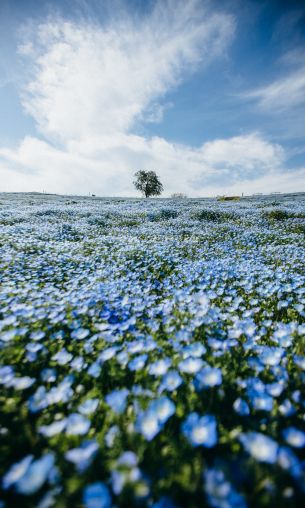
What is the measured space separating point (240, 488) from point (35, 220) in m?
12.2

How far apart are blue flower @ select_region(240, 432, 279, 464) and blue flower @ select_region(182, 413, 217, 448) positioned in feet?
0.51

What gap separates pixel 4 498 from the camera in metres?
1.34

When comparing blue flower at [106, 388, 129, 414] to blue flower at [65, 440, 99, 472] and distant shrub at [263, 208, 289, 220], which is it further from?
distant shrub at [263, 208, 289, 220]

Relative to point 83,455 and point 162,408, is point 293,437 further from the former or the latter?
point 83,455

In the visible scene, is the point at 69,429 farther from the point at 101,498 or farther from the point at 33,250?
the point at 33,250

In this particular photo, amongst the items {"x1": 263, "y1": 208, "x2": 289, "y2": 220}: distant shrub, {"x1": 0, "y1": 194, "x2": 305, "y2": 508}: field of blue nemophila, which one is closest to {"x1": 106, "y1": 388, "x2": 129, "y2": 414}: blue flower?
{"x1": 0, "y1": 194, "x2": 305, "y2": 508}: field of blue nemophila

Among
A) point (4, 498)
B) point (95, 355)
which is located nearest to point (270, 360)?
point (95, 355)

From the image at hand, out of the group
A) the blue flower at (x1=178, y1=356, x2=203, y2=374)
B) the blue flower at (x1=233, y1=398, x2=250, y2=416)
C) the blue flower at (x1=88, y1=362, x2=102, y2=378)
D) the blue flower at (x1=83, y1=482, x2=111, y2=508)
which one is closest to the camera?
the blue flower at (x1=83, y1=482, x2=111, y2=508)

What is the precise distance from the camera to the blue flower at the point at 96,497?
43.2 inches

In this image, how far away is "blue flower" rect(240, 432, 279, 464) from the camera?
4.10ft

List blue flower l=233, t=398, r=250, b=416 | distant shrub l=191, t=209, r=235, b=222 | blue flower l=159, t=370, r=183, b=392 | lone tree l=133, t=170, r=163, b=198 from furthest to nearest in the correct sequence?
lone tree l=133, t=170, r=163, b=198 → distant shrub l=191, t=209, r=235, b=222 → blue flower l=159, t=370, r=183, b=392 → blue flower l=233, t=398, r=250, b=416

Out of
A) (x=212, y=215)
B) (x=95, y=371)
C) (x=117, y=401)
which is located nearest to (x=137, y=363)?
(x=95, y=371)

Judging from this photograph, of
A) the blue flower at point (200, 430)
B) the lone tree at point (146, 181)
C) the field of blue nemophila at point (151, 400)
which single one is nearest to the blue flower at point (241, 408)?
the field of blue nemophila at point (151, 400)

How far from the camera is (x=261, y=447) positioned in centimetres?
132
